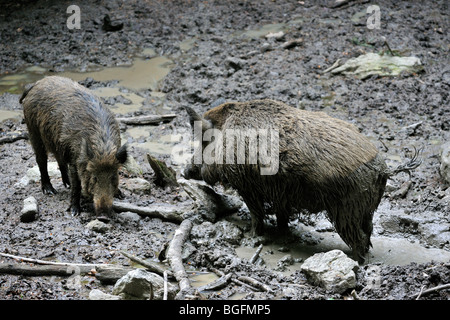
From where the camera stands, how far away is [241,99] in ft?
32.7

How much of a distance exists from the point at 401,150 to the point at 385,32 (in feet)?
14.8

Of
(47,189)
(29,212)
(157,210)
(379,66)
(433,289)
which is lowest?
(47,189)

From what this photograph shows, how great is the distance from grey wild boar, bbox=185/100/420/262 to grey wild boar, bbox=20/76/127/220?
4.25 feet

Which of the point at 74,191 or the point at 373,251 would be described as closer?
the point at 373,251

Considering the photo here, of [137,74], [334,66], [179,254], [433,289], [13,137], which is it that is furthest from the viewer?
[137,74]

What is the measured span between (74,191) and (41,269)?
1.78m

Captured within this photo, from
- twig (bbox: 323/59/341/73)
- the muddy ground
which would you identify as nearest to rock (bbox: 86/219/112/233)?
the muddy ground

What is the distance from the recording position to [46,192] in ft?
23.6

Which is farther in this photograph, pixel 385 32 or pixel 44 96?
pixel 385 32

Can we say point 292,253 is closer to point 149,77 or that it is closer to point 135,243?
point 135,243

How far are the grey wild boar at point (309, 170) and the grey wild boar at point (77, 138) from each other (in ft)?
4.25

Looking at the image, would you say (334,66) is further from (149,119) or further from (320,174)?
(320,174)

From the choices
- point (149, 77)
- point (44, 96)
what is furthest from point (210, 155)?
point (149, 77)

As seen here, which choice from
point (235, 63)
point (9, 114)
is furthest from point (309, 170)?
point (9, 114)
